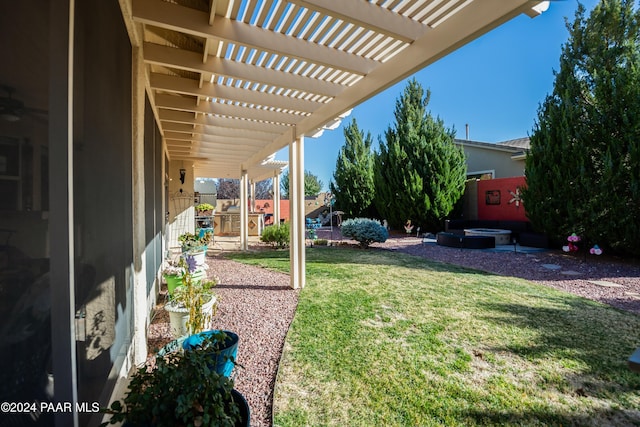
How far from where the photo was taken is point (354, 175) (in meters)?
17.4

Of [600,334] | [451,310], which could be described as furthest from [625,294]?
[451,310]

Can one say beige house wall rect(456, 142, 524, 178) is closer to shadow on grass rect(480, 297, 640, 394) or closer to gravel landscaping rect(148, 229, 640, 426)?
gravel landscaping rect(148, 229, 640, 426)

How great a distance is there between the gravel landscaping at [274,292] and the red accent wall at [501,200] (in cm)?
360

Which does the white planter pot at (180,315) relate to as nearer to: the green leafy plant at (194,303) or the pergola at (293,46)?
the green leafy plant at (194,303)

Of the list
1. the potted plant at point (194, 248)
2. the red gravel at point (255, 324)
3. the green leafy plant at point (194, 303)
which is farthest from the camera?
the potted plant at point (194, 248)

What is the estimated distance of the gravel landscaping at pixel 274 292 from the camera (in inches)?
107

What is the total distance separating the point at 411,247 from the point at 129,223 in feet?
30.7

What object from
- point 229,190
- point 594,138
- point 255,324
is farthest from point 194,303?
point 229,190

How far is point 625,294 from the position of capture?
16.7 feet

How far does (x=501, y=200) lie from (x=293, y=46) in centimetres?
1280

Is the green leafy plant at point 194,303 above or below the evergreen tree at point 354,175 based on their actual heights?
below

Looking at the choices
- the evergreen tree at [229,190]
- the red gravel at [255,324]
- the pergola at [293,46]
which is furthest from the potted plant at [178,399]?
the evergreen tree at [229,190]

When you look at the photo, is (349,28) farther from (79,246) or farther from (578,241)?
(578,241)

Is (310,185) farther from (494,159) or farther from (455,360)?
(455,360)
